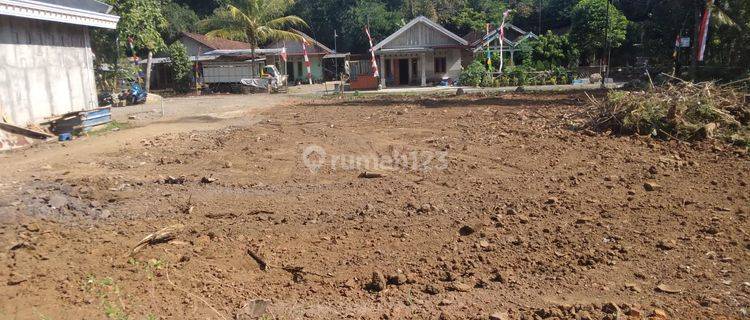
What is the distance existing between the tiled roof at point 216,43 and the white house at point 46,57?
2404cm

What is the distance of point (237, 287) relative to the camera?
4.64 meters

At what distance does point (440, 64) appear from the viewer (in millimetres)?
36688

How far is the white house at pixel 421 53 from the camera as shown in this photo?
35.3m

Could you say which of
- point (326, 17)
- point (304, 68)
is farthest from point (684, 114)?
point (326, 17)

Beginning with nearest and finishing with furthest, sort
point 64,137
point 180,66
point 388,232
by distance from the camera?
point 388,232 → point 64,137 → point 180,66

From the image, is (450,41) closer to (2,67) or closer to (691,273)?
(2,67)

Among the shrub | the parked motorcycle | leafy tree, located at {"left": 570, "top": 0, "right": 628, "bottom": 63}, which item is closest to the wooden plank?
the parked motorcycle

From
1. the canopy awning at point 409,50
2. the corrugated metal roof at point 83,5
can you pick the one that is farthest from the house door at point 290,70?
the corrugated metal roof at point 83,5

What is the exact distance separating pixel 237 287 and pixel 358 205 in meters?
2.46

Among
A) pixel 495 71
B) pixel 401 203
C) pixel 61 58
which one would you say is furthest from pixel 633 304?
pixel 495 71

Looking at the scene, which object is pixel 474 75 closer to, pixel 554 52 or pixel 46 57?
pixel 554 52

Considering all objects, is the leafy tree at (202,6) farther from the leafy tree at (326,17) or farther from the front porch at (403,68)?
the front porch at (403,68)

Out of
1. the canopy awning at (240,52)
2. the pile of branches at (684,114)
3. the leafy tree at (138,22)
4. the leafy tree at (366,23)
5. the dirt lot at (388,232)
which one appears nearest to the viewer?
the dirt lot at (388,232)

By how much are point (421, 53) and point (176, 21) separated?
2109 cm
